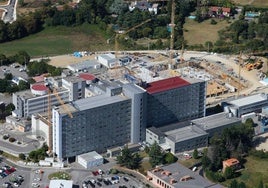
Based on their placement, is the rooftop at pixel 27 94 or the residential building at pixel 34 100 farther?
the rooftop at pixel 27 94

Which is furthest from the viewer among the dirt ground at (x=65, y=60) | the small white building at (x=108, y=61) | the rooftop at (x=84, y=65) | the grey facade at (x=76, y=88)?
the dirt ground at (x=65, y=60)

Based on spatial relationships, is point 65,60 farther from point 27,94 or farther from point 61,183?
point 61,183

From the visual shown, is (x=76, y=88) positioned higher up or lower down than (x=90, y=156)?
higher up

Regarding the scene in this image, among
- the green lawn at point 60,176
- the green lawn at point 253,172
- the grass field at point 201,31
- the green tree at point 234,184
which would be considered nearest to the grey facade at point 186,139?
the green lawn at point 253,172

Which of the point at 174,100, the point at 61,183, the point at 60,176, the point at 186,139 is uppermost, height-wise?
the point at 174,100

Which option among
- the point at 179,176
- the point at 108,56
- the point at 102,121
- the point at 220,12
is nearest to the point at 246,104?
the point at 179,176

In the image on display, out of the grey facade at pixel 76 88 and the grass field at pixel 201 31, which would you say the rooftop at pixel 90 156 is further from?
the grass field at pixel 201 31
